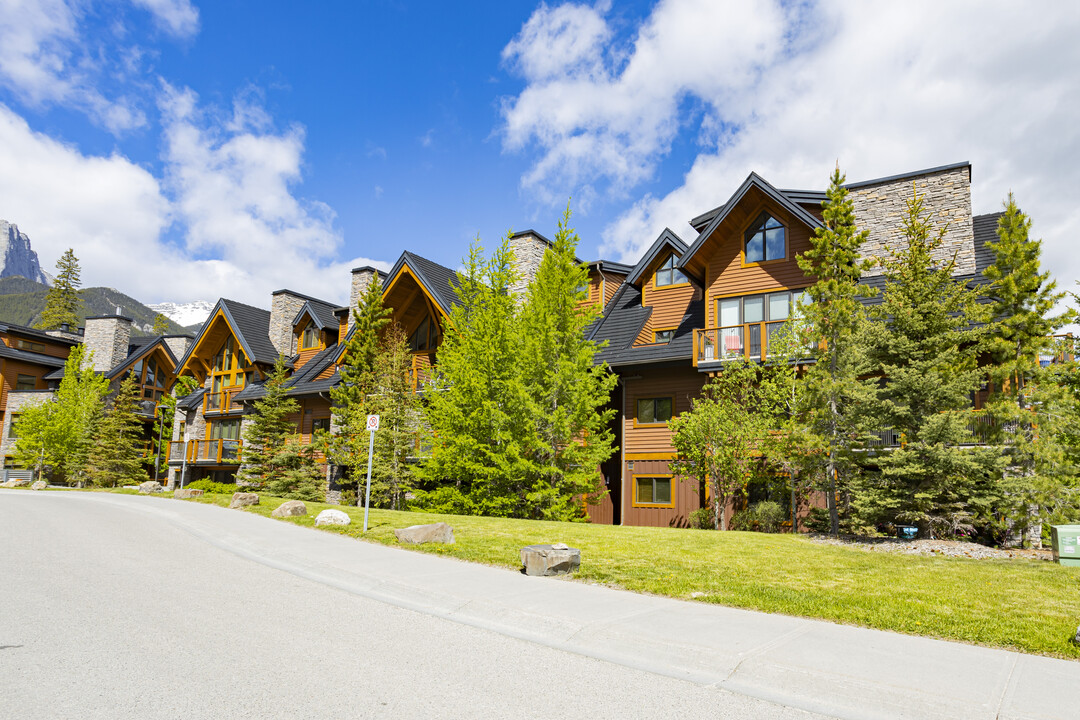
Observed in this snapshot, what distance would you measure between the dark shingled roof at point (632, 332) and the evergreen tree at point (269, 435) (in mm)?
15412

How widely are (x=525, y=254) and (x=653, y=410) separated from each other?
28.6 ft

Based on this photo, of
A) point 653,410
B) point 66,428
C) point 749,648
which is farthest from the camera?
point 66,428

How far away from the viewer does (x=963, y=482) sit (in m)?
14.8

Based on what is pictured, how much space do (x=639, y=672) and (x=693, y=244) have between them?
1784 centimetres

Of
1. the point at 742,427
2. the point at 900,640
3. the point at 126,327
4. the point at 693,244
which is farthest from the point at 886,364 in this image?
the point at 126,327

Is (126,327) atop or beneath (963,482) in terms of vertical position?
atop

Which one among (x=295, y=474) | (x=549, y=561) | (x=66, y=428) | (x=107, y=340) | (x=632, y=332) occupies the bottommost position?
(x=549, y=561)

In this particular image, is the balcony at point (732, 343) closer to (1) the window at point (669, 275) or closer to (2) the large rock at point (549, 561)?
(1) the window at point (669, 275)

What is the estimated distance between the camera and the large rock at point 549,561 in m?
9.65

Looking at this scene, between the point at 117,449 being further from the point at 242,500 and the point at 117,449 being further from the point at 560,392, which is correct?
the point at 560,392

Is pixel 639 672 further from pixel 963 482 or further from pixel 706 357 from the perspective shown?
pixel 706 357

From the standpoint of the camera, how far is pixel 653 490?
2289 cm

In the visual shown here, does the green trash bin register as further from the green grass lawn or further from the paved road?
the paved road

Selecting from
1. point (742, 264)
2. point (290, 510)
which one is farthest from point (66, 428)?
point (742, 264)
